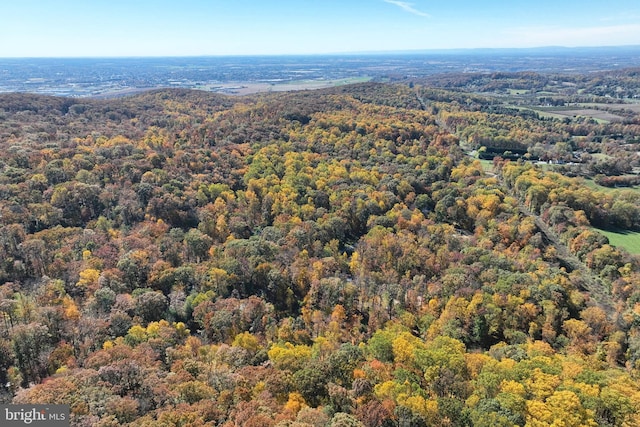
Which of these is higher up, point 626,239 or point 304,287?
point 304,287

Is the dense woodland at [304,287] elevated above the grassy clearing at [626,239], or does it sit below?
above

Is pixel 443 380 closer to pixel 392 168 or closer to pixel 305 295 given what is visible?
pixel 305 295

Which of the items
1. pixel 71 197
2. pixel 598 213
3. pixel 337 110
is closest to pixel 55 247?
pixel 71 197

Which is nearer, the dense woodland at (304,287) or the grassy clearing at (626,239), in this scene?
the dense woodland at (304,287)

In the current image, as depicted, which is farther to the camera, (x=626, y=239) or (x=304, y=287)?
(x=626, y=239)

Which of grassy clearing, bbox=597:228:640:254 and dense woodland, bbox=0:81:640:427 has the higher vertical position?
dense woodland, bbox=0:81:640:427
